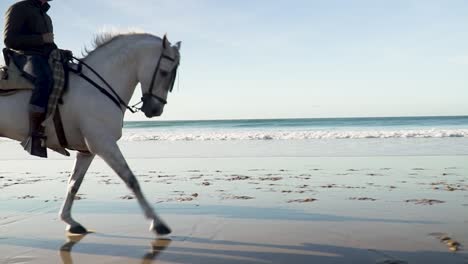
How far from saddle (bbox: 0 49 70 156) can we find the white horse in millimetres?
67

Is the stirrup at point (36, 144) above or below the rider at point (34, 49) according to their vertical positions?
below

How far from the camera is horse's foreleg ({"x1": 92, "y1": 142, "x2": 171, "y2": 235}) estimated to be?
5091 millimetres

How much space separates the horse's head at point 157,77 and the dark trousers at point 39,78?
44.3 inches

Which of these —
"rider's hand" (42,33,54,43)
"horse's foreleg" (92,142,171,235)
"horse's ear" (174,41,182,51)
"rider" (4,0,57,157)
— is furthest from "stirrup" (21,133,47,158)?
"horse's ear" (174,41,182,51)

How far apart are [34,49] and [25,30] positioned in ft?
0.88

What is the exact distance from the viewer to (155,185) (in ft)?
31.1

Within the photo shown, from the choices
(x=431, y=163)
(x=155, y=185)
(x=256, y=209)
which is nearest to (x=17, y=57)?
(x=256, y=209)

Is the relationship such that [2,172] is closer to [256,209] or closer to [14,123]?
[14,123]

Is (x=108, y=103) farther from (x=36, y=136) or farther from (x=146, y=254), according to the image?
(x=146, y=254)

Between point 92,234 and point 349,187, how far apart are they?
16.6 feet

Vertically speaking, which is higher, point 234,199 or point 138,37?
point 138,37

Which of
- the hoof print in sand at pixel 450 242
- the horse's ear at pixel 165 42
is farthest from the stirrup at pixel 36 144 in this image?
the hoof print in sand at pixel 450 242

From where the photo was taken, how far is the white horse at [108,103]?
519 cm

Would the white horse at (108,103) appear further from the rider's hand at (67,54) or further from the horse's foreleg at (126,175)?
the rider's hand at (67,54)
